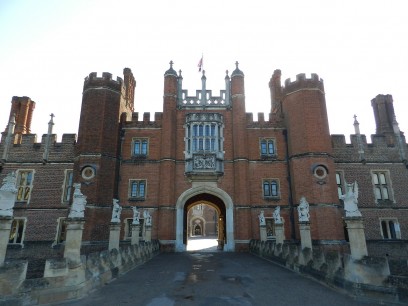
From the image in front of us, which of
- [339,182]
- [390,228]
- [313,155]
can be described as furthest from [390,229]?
[313,155]

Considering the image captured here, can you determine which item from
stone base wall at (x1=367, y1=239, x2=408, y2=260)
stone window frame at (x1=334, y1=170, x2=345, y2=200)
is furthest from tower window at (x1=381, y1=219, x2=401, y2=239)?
stone window frame at (x1=334, y1=170, x2=345, y2=200)

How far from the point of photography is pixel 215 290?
7.95 metres

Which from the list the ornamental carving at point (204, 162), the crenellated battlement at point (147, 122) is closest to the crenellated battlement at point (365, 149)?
the ornamental carving at point (204, 162)

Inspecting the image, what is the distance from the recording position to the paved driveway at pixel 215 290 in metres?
6.77

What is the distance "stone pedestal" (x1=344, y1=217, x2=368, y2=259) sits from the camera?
7.71m

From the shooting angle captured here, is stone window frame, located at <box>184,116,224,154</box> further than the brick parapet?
Yes

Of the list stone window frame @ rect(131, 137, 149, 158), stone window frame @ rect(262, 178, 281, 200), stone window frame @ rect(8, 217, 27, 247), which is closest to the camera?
stone window frame @ rect(8, 217, 27, 247)

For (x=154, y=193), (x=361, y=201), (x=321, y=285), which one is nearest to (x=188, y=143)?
(x=154, y=193)

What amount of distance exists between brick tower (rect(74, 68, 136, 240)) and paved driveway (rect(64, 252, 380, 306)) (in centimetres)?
945

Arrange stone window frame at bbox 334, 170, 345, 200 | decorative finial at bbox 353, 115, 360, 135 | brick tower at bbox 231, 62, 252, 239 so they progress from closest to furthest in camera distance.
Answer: brick tower at bbox 231, 62, 252, 239 → stone window frame at bbox 334, 170, 345, 200 → decorative finial at bbox 353, 115, 360, 135

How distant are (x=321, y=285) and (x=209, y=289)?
339 centimetres

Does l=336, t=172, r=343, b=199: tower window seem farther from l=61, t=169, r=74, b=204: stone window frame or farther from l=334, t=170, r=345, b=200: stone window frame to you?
l=61, t=169, r=74, b=204: stone window frame

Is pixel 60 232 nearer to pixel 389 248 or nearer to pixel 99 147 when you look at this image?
pixel 99 147

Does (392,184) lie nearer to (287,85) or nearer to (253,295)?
(287,85)
